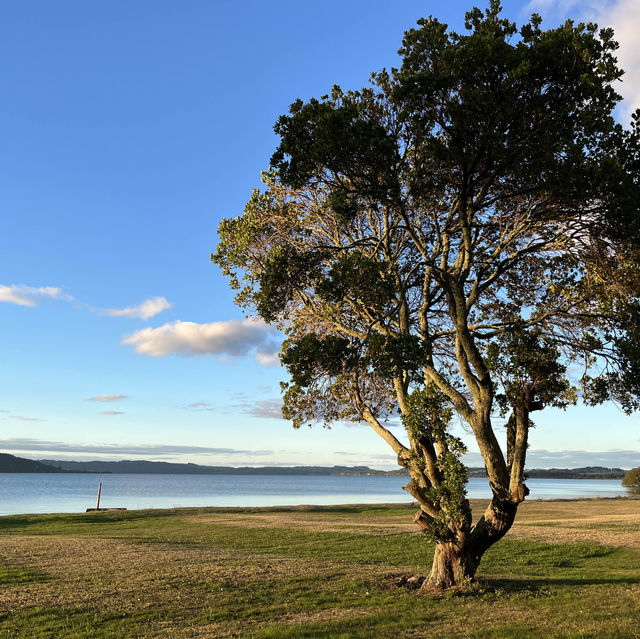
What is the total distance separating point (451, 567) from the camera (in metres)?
15.5

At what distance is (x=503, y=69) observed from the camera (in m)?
12.5

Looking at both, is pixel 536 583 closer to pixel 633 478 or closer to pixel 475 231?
pixel 475 231

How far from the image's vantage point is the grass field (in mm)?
11891

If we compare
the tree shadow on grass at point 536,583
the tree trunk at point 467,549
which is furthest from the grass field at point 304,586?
the tree trunk at point 467,549

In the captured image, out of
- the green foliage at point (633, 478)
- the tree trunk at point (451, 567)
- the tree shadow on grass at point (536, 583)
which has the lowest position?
the tree shadow on grass at point (536, 583)

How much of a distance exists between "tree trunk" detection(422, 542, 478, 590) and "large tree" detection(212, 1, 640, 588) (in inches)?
1.4

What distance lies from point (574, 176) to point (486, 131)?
6.91ft

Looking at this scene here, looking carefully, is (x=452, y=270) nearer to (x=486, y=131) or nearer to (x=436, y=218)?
(x=436, y=218)

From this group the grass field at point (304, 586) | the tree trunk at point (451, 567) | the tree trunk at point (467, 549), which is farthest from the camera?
the tree trunk at point (451, 567)

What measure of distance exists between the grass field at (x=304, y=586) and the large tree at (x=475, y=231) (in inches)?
94.4

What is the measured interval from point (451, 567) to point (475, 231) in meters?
8.93

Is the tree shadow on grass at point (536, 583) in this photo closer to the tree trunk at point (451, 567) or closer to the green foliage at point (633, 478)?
the tree trunk at point (451, 567)

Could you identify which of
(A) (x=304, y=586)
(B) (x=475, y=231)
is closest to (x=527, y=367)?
(B) (x=475, y=231)

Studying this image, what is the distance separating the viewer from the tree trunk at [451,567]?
50.2 feet
